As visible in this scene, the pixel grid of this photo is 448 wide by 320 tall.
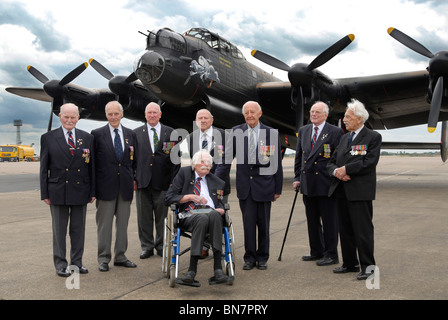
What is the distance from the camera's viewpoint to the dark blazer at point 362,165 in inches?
160

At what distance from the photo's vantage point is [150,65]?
1162 cm

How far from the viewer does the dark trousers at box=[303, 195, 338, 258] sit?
4785 mm

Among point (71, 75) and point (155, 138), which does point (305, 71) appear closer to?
point (155, 138)

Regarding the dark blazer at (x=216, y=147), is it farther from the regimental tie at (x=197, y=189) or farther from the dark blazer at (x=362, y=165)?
the dark blazer at (x=362, y=165)

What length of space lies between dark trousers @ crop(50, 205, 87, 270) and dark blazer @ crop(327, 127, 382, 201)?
10.0 ft

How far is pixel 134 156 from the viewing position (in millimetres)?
4961

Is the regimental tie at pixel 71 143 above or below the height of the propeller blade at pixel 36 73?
below

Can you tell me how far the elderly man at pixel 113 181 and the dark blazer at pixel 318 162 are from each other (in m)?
2.25

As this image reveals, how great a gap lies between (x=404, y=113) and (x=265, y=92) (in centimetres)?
704

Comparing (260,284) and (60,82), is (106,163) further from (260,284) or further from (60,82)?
(60,82)

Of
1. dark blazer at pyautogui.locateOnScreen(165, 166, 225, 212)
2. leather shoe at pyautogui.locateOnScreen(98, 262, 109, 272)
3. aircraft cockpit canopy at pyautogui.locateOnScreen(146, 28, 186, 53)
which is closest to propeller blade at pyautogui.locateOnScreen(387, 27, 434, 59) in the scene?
aircraft cockpit canopy at pyautogui.locateOnScreen(146, 28, 186, 53)

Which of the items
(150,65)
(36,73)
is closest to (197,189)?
(150,65)

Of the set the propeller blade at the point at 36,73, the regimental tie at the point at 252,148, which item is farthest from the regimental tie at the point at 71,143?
Result: the propeller blade at the point at 36,73

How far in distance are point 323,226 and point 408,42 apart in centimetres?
974
